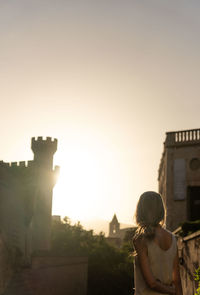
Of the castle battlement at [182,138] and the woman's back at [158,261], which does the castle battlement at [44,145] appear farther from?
the woman's back at [158,261]

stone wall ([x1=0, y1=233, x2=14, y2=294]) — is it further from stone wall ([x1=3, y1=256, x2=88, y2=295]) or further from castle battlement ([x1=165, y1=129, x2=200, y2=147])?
castle battlement ([x1=165, y1=129, x2=200, y2=147])

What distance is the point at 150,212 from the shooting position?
3.35 meters

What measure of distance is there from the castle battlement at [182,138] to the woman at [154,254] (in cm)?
2298

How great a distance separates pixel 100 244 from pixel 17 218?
630 inches

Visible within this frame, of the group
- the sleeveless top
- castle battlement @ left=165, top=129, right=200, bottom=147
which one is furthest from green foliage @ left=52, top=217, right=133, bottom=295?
the sleeveless top

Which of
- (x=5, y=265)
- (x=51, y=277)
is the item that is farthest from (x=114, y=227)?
(x=5, y=265)

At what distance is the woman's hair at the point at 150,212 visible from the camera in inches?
131

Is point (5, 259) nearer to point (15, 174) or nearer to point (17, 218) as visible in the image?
point (17, 218)

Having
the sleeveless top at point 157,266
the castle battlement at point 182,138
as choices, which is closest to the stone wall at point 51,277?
the castle battlement at point 182,138

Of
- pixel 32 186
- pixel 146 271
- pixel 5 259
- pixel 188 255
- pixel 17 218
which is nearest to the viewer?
pixel 146 271

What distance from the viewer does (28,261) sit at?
24641 mm

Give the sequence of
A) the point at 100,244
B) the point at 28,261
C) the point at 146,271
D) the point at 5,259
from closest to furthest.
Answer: the point at 146,271 → the point at 5,259 → the point at 28,261 → the point at 100,244

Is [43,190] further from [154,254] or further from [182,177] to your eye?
[154,254]

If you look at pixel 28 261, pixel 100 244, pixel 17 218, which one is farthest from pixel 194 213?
pixel 100 244
